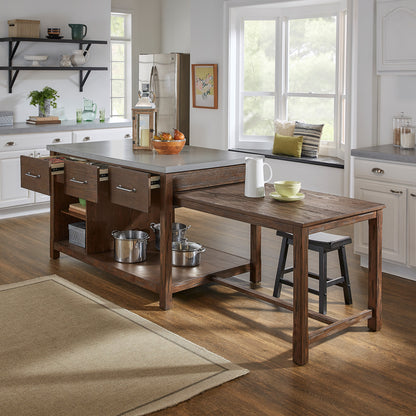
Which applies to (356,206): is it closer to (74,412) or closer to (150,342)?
(150,342)

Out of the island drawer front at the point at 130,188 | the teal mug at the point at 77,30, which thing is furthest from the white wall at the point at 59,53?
the island drawer front at the point at 130,188

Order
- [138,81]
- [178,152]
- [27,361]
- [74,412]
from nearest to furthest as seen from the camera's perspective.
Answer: [74,412], [27,361], [178,152], [138,81]

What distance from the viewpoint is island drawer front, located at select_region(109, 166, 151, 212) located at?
363 centimetres

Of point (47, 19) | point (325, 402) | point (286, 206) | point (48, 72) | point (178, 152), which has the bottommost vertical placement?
point (325, 402)

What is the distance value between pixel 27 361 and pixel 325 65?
4752 mm

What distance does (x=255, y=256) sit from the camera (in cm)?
416

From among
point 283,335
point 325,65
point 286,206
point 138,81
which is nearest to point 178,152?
point 286,206

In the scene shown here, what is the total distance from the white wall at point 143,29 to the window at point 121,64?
70 mm

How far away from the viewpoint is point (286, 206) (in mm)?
3209

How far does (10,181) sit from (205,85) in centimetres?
239

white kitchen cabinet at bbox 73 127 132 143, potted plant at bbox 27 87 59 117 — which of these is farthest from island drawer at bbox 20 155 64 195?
potted plant at bbox 27 87 59 117

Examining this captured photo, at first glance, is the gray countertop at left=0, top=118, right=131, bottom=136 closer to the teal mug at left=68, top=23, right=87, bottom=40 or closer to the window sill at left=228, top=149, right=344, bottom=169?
the teal mug at left=68, top=23, right=87, bottom=40

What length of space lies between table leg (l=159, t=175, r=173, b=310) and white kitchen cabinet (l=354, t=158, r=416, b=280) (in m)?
1.47

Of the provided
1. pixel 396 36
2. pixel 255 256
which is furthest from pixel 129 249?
pixel 396 36
